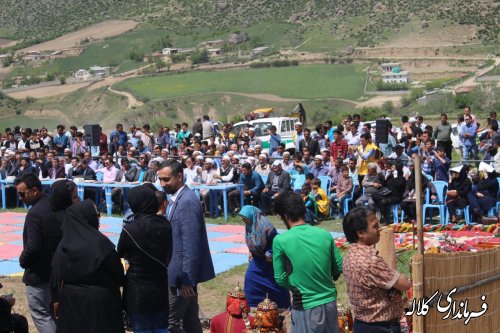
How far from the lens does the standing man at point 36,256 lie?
8.02m

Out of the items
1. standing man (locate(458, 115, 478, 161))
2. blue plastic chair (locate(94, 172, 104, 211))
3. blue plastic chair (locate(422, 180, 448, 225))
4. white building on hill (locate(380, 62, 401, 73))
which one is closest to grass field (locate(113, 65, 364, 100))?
white building on hill (locate(380, 62, 401, 73))

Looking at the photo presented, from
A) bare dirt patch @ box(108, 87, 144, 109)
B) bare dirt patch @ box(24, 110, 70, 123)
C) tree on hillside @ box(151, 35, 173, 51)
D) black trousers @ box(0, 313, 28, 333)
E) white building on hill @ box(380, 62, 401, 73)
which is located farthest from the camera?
tree on hillside @ box(151, 35, 173, 51)

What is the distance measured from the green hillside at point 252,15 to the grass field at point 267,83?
8.41 m

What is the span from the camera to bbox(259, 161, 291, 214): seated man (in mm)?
18609

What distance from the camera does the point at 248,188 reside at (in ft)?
62.7

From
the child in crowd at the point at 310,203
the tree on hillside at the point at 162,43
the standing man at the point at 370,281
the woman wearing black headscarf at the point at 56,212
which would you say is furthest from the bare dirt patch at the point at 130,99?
the standing man at the point at 370,281

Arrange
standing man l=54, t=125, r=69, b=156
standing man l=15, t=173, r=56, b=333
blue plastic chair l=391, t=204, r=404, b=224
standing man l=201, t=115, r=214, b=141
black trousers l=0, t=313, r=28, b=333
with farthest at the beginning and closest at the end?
standing man l=201, t=115, r=214, b=141
standing man l=54, t=125, r=69, b=156
blue plastic chair l=391, t=204, r=404, b=224
standing man l=15, t=173, r=56, b=333
black trousers l=0, t=313, r=28, b=333

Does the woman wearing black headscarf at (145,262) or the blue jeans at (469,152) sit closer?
the woman wearing black headscarf at (145,262)

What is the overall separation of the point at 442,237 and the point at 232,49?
78021 millimetres

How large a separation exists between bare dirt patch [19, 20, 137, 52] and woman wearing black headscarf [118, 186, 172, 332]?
316ft

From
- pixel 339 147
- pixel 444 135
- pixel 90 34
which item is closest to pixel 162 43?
pixel 90 34

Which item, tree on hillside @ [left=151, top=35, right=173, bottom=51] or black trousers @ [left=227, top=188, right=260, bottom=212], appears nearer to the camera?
black trousers @ [left=227, top=188, right=260, bottom=212]

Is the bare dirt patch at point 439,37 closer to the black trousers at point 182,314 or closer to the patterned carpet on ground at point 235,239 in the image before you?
the patterned carpet on ground at point 235,239

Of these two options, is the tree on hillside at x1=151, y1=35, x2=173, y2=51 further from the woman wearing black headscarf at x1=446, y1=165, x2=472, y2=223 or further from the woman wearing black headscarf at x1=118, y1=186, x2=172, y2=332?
the woman wearing black headscarf at x1=118, y1=186, x2=172, y2=332
